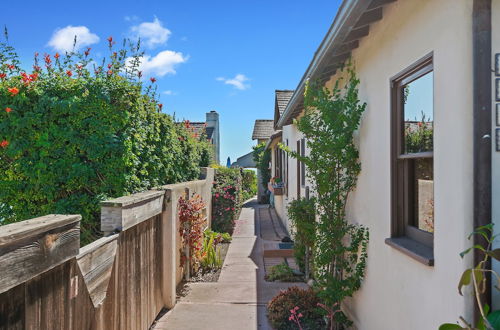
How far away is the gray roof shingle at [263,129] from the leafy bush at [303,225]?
55.2ft

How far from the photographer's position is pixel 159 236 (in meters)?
4.80

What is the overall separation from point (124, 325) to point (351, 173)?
276 centimetres

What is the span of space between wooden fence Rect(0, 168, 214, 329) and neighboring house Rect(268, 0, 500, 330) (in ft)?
7.34

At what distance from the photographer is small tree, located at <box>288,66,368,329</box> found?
13.1ft

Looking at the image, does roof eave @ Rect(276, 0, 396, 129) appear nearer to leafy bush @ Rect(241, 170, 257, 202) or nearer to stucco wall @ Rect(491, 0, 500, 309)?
stucco wall @ Rect(491, 0, 500, 309)

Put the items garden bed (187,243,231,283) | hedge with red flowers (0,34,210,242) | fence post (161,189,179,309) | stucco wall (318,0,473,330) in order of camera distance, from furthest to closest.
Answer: garden bed (187,243,231,283)
fence post (161,189,179,309)
hedge with red flowers (0,34,210,242)
stucco wall (318,0,473,330)

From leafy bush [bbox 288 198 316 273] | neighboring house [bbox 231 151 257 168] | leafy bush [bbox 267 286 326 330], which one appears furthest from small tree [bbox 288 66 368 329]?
neighboring house [bbox 231 151 257 168]

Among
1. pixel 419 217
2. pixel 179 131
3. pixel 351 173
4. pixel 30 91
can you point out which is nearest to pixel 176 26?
pixel 179 131

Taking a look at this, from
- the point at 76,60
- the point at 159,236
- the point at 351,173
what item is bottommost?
the point at 159,236

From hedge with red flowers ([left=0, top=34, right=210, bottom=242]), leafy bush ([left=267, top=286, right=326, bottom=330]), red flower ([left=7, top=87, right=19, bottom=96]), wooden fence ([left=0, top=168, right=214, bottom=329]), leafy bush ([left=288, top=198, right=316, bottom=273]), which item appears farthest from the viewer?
leafy bush ([left=288, top=198, right=316, bottom=273])

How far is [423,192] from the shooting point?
9.25ft

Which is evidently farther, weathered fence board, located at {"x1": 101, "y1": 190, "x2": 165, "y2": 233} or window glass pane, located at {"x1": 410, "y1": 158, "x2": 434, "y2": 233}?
weathered fence board, located at {"x1": 101, "y1": 190, "x2": 165, "y2": 233}

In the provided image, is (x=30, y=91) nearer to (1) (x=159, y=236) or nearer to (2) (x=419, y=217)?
(1) (x=159, y=236)

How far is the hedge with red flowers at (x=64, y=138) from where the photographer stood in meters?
Answer: 3.94
